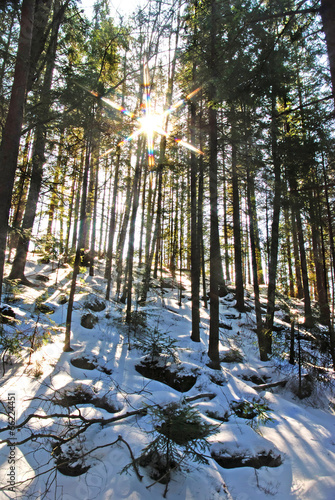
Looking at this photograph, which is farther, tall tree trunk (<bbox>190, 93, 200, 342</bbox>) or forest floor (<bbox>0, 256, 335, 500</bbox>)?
tall tree trunk (<bbox>190, 93, 200, 342</bbox>)

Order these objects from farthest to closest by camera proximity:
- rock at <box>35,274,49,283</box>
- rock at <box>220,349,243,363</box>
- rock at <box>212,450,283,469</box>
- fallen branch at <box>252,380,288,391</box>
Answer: rock at <box>35,274,49,283</box>
rock at <box>220,349,243,363</box>
fallen branch at <box>252,380,288,391</box>
rock at <box>212,450,283,469</box>

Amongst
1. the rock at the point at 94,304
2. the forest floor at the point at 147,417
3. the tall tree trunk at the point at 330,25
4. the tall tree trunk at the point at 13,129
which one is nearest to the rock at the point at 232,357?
the forest floor at the point at 147,417

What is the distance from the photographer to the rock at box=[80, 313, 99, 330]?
8.70m

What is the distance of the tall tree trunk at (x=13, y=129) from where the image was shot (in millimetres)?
4344

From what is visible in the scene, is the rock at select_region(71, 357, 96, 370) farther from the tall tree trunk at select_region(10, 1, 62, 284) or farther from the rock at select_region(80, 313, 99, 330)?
the tall tree trunk at select_region(10, 1, 62, 284)

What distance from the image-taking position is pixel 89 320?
29.3 ft

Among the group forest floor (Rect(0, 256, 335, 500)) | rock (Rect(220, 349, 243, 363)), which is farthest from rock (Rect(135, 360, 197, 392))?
rock (Rect(220, 349, 243, 363))

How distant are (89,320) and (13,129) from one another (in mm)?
6539

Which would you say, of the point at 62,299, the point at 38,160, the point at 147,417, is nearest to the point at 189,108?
the point at 38,160

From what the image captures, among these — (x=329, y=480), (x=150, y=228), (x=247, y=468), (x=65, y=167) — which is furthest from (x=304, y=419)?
(x=150, y=228)

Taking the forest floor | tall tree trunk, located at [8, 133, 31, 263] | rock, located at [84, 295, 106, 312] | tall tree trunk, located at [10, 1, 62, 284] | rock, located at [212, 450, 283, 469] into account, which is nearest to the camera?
the forest floor

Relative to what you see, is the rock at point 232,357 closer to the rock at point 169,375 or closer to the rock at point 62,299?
the rock at point 169,375

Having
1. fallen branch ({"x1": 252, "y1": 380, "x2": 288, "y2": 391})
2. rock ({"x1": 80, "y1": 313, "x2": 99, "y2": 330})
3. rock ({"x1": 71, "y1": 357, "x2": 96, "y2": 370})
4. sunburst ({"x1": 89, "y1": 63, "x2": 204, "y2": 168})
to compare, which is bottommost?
fallen branch ({"x1": 252, "y1": 380, "x2": 288, "y2": 391})

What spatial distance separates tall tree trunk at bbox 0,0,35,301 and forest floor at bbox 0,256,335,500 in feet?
5.69
